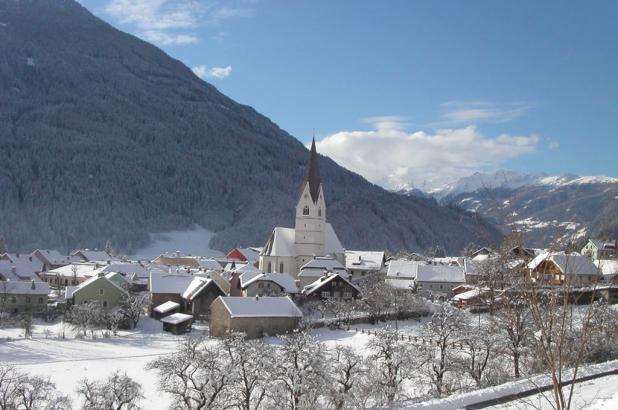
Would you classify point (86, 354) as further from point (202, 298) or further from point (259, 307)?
point (202, 298)

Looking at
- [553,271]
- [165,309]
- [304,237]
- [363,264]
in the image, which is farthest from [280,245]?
[553,271]

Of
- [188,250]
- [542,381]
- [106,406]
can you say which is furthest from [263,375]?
[188,250]

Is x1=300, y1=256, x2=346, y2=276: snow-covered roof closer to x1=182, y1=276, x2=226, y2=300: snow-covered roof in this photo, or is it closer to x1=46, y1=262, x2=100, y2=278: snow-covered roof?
x1=182, y1=276, x2=226, y2=300: snow-covered roof

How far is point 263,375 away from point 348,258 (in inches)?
2514

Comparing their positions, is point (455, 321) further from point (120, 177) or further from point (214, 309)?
point (120, 177)

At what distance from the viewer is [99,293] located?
193ft

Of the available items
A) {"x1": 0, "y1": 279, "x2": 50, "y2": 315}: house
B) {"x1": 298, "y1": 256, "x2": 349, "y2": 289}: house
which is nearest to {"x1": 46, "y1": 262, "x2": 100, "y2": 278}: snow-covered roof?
{"x1": 0, "y1": 279, "x2": 50, "y2": 315}: house

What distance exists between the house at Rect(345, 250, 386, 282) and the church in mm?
4271

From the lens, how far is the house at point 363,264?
3193 inches

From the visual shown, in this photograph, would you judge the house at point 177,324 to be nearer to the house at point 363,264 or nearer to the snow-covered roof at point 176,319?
the snow-covered roof at point 176,319

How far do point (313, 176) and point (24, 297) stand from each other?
34.2 metres

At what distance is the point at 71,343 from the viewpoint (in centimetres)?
4538

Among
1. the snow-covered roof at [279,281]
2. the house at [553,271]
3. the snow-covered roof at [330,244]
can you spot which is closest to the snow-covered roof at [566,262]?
the house at [553,271]

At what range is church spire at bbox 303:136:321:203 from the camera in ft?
252
